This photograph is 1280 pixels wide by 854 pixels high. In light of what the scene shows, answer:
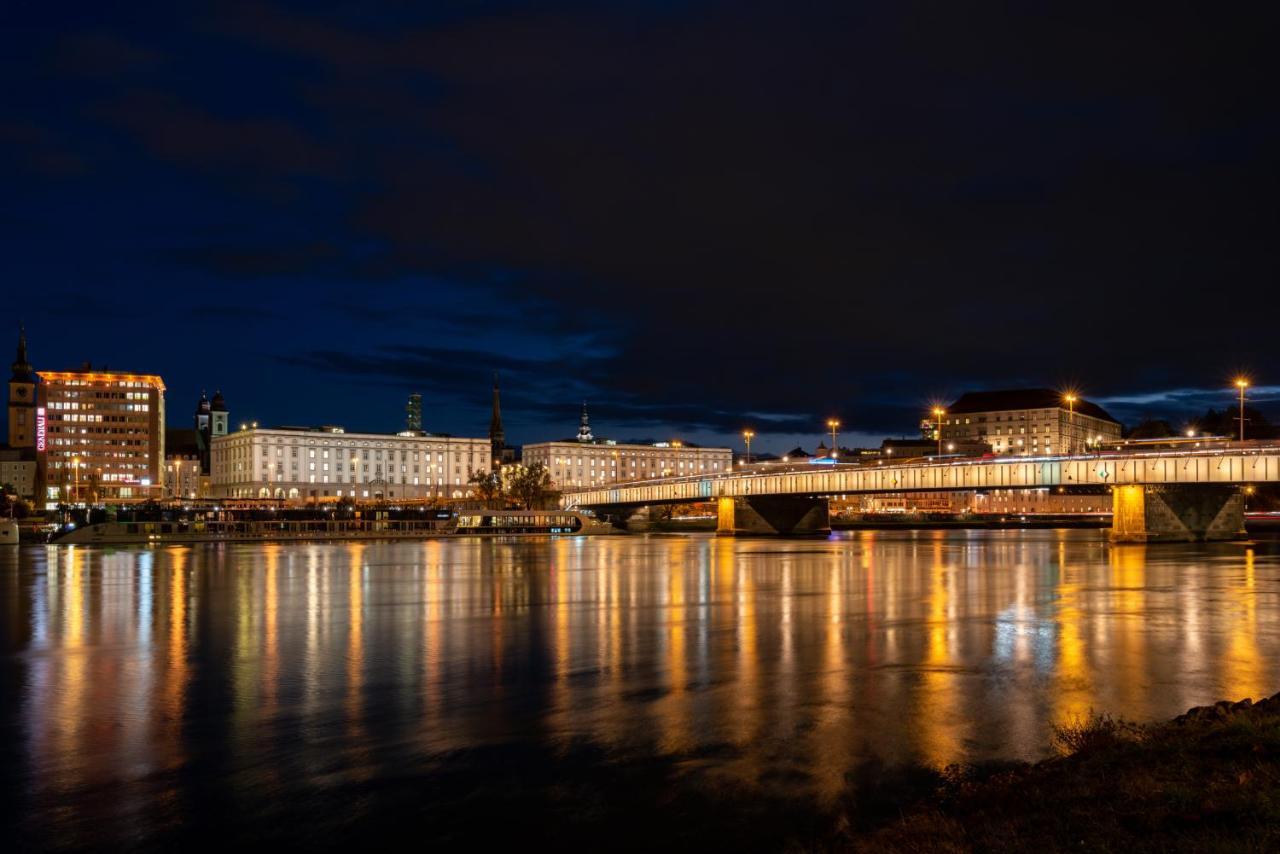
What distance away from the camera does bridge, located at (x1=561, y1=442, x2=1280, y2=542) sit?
327 feet

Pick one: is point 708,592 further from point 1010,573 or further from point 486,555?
point 486,555

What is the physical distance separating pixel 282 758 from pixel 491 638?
16737mm

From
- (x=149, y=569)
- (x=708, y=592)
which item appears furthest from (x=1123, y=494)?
(x=149, y=569)

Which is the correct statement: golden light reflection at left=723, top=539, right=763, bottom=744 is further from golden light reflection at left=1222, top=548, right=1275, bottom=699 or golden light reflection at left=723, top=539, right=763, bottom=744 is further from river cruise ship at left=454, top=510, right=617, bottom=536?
river cruise ship at left=454, top=510, right=617, bottom=536

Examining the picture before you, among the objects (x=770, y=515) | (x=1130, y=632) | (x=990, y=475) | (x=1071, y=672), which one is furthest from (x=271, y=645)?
(x=770, y=515)

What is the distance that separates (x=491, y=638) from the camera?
35.2m

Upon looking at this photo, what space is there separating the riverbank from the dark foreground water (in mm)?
1771

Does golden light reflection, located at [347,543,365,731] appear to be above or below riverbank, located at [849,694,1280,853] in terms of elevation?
below

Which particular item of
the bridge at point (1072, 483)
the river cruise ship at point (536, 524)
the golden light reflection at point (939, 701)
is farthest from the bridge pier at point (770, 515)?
the golden light reflection at point (939, 701)

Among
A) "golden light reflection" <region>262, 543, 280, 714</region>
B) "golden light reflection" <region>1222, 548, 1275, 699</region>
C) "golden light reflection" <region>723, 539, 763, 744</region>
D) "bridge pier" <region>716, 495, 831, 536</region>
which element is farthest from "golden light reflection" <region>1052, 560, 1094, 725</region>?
"bridge pier" <region>716, 495, 831, 536</region>

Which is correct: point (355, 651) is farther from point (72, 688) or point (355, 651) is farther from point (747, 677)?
point (747, 677)

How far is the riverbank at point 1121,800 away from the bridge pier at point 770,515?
436 ft

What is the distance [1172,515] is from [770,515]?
5781cm

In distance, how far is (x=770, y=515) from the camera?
507ft
